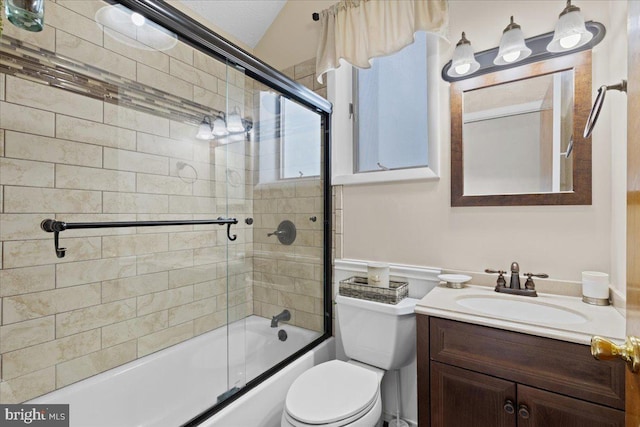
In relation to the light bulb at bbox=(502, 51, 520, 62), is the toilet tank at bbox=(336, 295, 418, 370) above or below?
below

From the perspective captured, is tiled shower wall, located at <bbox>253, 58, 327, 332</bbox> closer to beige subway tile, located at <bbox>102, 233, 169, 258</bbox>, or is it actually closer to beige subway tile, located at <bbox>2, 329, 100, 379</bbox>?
beige subway tile, located at <bbox>102, 233, 169, 258</bbox>

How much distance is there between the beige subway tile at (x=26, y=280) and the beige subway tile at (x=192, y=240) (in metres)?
0.58

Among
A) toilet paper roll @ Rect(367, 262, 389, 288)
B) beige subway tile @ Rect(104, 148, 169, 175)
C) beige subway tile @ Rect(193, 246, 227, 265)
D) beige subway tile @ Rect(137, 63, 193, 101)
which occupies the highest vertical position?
beige subway tile @ Rect(137, 63, 193, 101)

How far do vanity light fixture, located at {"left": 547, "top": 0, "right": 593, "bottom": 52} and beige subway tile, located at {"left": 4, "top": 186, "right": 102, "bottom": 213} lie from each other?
7.36 feet

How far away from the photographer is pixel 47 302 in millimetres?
1371

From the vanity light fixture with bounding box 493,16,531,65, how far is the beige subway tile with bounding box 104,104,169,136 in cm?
181

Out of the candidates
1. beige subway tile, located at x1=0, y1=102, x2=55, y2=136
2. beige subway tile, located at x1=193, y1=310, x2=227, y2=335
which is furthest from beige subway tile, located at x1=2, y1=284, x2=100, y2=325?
beige subway tile, located at x1=0, y1=102, x2=55, y2=136

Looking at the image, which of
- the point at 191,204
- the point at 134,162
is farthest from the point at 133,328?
the point at 134,162

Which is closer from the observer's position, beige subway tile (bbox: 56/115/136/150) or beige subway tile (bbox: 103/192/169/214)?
beige subway tile (bbox: 56/115/136/150)

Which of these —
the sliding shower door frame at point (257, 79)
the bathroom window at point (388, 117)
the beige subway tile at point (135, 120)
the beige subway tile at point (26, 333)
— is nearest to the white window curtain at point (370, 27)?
the bathroom window at point (388, 117)

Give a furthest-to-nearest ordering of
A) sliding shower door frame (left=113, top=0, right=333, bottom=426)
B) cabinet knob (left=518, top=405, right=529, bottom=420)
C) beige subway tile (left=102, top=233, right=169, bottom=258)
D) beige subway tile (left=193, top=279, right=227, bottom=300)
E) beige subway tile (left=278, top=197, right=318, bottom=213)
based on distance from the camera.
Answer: beige subway tile (left=278, top=197, right=318, bottom=213) → beige subway tile (left=193, top=279, right=227, bottom=300) → beige subway tile (left=102, top=233, right=169, bottom=258) → sliding shower door frame (left=113, top=0, right=333, bottom=426) → cabinet knob (left=518, top=405, right=529, bottom=420)

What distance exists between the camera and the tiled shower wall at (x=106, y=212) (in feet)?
4.23

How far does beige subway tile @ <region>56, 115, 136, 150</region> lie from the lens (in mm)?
1399

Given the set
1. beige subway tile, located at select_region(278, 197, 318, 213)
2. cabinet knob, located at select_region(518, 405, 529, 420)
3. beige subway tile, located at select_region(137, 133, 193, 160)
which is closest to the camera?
cabinet knob, located at select_region(518, 405, 529, 420)
